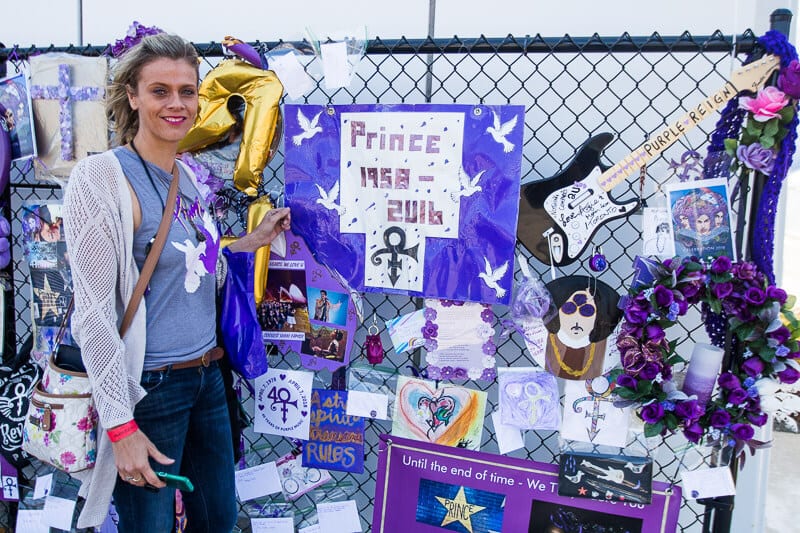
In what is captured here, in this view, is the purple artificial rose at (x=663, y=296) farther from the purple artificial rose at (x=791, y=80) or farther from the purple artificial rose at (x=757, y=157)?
the purple artificial rose at (x=791, y=80)

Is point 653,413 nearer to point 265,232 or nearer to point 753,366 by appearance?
point 753,366

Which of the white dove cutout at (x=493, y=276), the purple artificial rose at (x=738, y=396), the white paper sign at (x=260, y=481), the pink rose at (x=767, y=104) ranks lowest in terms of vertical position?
the white paper sign at (x=260, y=481)

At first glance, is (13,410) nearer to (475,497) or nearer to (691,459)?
(475,497)

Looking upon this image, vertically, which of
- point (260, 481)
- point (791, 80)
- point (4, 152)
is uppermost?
point (791, 80)

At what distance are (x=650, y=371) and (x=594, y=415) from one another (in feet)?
0.98

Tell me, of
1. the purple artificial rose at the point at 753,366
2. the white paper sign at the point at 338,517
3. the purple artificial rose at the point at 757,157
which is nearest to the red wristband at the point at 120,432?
the white paper sign at the point at 338,517

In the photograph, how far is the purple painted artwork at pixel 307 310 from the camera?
2066 millimetres

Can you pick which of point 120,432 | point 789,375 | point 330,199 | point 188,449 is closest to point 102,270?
point 120,432

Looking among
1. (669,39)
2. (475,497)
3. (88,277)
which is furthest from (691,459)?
(88,277)

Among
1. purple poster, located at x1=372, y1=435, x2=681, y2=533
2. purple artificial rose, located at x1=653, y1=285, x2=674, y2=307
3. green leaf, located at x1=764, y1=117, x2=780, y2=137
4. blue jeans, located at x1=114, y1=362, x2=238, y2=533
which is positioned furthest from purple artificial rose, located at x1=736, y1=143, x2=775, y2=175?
blue jeans, located at x1=114, y1=362, x2=238, y2=533

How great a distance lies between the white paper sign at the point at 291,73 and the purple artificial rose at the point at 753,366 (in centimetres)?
166

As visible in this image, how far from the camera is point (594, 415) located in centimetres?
188

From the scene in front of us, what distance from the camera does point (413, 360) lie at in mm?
2127

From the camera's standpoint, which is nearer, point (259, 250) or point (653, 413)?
point (653, 413)
